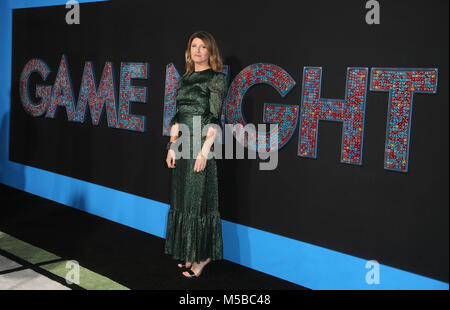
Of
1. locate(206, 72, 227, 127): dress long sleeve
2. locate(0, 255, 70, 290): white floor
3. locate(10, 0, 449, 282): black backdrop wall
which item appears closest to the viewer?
locate(10, 0, 449, 282): black backdrop wall

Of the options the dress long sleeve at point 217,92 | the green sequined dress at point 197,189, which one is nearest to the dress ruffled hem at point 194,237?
the green sequined dress at point 197,189

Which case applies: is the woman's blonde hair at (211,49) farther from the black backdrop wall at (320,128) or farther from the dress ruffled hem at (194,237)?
the dress ruffled hem at (194,237)

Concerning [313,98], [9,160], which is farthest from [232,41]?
Result: [9,160]

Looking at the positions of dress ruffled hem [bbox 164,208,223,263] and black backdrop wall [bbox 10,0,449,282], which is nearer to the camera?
black backdrop wall [bbox 10,0,449,282]

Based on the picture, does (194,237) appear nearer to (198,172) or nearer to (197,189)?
(197,189)

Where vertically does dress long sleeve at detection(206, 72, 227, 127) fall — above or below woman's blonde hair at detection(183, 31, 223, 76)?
below

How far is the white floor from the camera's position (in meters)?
2.96

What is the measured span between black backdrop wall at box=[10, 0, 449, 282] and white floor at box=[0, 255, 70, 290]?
1.32 meters

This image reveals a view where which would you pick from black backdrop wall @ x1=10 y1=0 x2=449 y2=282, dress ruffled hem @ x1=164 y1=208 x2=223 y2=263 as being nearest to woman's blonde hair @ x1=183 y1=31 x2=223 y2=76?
black backdrop wall @ x1=10 y1=0 x2=449 y2=282

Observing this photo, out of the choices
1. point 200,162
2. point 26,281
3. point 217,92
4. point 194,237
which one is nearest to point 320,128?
point 217,92

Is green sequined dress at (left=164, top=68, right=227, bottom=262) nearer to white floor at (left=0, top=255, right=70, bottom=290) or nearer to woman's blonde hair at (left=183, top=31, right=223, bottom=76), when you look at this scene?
woman's blonde hair at (left=183, top=31, right=223, bottom=76)
